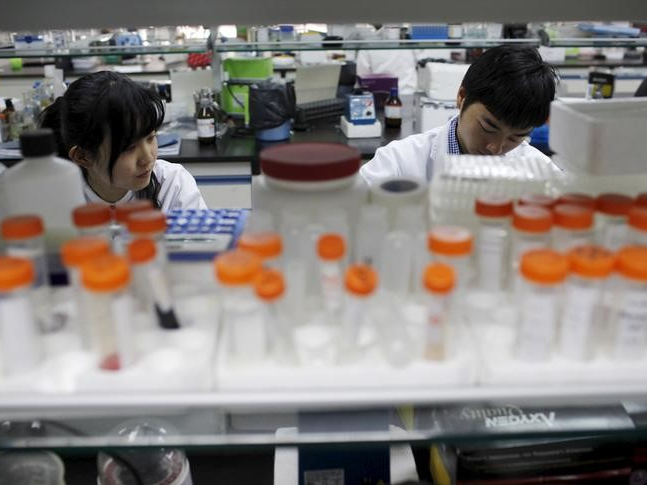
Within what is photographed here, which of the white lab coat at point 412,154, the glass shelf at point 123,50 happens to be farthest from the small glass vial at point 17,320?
the glass shelf at point 123,50

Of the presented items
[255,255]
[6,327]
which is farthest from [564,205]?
[6,327]

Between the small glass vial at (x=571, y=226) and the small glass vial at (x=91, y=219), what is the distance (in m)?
0.52

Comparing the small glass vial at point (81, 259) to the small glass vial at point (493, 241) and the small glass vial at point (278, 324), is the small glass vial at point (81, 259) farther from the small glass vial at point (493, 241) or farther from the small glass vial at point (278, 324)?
the small glass vial at point (493, 241)

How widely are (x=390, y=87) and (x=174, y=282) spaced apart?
2900 millimetres

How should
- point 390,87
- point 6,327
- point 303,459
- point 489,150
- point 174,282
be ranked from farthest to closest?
1. point 390,87
2. point 489,150
3. point 303,459
4. point 174,282
5. point 6,327

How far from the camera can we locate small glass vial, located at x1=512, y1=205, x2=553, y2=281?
673mm

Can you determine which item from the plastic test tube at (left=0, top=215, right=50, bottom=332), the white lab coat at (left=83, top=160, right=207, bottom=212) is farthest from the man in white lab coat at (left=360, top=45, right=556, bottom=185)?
the plastic test tube at (left=0, top=215, right=50, bottom=332)

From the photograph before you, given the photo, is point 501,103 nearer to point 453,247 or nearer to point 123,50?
point 453,247

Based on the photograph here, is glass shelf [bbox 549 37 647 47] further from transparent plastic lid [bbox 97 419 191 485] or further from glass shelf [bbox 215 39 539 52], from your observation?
transparent plastic lid [bbox 97 419 191 485]

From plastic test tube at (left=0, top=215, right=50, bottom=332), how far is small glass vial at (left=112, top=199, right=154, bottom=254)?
0.08 m

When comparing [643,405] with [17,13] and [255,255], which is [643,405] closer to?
[255,255]

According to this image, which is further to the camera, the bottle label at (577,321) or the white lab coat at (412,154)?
the white lab coat at (412,154)

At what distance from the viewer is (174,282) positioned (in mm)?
752

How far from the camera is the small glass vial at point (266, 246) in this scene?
0.67 meters
